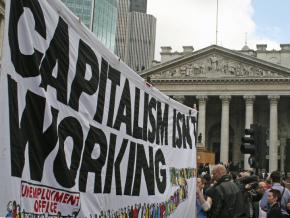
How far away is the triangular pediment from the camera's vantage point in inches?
2037

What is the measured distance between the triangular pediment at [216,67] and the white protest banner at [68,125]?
1908 inches

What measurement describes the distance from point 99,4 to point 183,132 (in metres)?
82.3

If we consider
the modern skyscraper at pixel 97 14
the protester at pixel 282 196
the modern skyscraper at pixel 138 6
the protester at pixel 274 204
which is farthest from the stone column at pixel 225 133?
the modern skyscraper at pixel 138 6

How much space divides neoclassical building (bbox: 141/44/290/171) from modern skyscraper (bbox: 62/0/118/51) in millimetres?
29798

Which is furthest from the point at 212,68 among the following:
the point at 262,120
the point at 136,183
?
the point at 136,183

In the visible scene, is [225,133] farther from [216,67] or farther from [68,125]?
[68,125]

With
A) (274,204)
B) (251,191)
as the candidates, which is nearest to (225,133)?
(251,191)

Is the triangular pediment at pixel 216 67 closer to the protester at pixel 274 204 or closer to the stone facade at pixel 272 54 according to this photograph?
the stone facade at pixel 272 54

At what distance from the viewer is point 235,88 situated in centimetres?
5266

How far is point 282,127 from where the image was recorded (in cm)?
5500

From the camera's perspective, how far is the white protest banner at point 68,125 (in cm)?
261

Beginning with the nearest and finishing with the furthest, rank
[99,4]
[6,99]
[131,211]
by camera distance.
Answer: [6,99] → [131,211] → [99,4]

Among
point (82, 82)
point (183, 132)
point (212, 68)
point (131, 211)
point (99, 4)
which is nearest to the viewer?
point (82, 82)

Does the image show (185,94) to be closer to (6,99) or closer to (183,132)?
(183,132)
